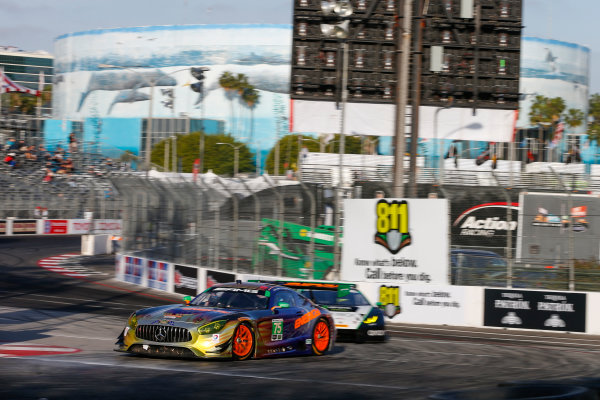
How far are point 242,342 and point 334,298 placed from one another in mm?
5092

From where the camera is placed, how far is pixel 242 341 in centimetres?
1134

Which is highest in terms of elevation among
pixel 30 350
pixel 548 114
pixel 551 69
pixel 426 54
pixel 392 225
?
pixel 551 69

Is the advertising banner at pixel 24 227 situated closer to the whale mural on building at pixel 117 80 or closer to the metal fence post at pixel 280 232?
the metal fence post at pixel 280 232

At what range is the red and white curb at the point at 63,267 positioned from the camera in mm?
29811

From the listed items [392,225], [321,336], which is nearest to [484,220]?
[392,225]

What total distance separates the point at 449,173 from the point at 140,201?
12.0 meters

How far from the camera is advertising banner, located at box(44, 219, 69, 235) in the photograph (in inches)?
1940

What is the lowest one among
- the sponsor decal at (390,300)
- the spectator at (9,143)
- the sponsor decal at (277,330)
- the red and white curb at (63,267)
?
the red and white curb at (63,267)

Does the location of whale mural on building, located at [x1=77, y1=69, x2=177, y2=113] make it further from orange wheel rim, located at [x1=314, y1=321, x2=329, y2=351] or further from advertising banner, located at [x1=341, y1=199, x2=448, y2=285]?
orange wheel rim, located at [x1=314, y1=321, x2=329, y2=351]

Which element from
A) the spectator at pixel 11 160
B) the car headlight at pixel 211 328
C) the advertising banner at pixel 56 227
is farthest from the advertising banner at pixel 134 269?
the spectator at pixel 11 160

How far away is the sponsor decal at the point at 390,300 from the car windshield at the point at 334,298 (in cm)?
549

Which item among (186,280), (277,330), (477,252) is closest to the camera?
(277,330)

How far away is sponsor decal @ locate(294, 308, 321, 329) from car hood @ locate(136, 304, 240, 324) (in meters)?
1.41

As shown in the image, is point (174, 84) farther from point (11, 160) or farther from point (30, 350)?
point (30, 350)
